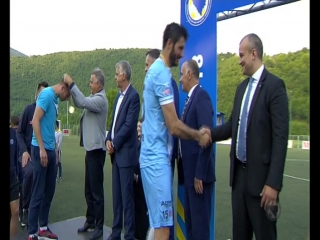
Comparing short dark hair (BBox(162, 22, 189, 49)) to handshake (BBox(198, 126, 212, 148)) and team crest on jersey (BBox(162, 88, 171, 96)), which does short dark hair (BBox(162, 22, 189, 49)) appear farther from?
handshake (BBox(198, 126, 212, 148))

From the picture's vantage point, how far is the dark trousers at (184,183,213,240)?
9.92 feet

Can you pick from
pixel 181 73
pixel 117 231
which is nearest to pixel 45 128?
pixel 117 231

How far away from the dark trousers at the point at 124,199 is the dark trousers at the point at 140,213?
34cm

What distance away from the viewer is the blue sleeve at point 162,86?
2479 millimetres

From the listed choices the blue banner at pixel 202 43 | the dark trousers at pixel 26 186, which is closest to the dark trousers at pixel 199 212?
the blue banner at pixel 202 43

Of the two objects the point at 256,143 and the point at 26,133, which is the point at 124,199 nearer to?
the point at 256,143

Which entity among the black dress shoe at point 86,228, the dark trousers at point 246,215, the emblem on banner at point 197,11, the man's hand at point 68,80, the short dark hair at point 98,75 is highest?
the emblem on banner at point 197,11

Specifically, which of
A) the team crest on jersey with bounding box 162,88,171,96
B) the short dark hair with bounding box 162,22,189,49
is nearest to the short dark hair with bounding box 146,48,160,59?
the short dark hair with bounding box 162,22,189,49

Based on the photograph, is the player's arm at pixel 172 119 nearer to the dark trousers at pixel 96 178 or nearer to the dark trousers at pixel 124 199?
the dark trousers at pixel 124 199

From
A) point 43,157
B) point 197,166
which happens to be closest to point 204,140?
point 197,166

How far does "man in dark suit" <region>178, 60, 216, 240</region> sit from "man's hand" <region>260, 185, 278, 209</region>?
73cm

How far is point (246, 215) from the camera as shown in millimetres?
2535
